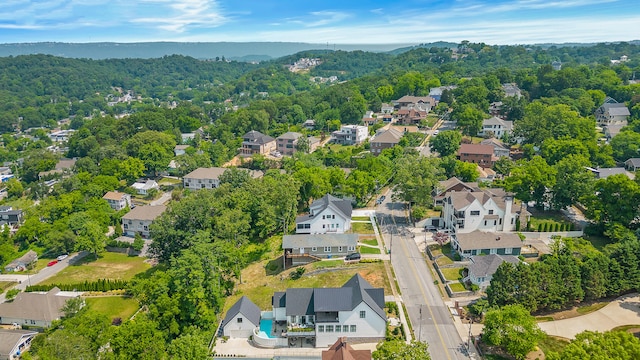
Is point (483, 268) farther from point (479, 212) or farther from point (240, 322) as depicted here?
point (240, 322)

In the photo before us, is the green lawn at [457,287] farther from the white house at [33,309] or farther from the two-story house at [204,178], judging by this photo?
the two-story house at [204,178]

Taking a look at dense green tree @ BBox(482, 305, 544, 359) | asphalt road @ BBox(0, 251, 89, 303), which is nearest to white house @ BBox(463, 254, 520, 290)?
dense green tree @ BBox(482, 305, 544, 359)

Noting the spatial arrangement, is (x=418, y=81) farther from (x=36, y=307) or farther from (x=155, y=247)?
(x=36, y=307)

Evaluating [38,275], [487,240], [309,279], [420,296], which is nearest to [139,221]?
[38,275]


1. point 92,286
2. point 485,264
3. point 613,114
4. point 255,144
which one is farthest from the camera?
point 255,144

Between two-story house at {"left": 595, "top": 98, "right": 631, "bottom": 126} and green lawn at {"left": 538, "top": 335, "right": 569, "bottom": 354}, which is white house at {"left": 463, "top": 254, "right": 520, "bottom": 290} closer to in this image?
green lawn at {"left": 538, "top": 335, "right": 569, "bottom": 354}

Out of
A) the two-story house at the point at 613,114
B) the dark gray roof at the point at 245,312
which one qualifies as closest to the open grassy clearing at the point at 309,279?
the dark gray roof at the point at 245,312

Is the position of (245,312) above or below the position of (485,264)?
below
